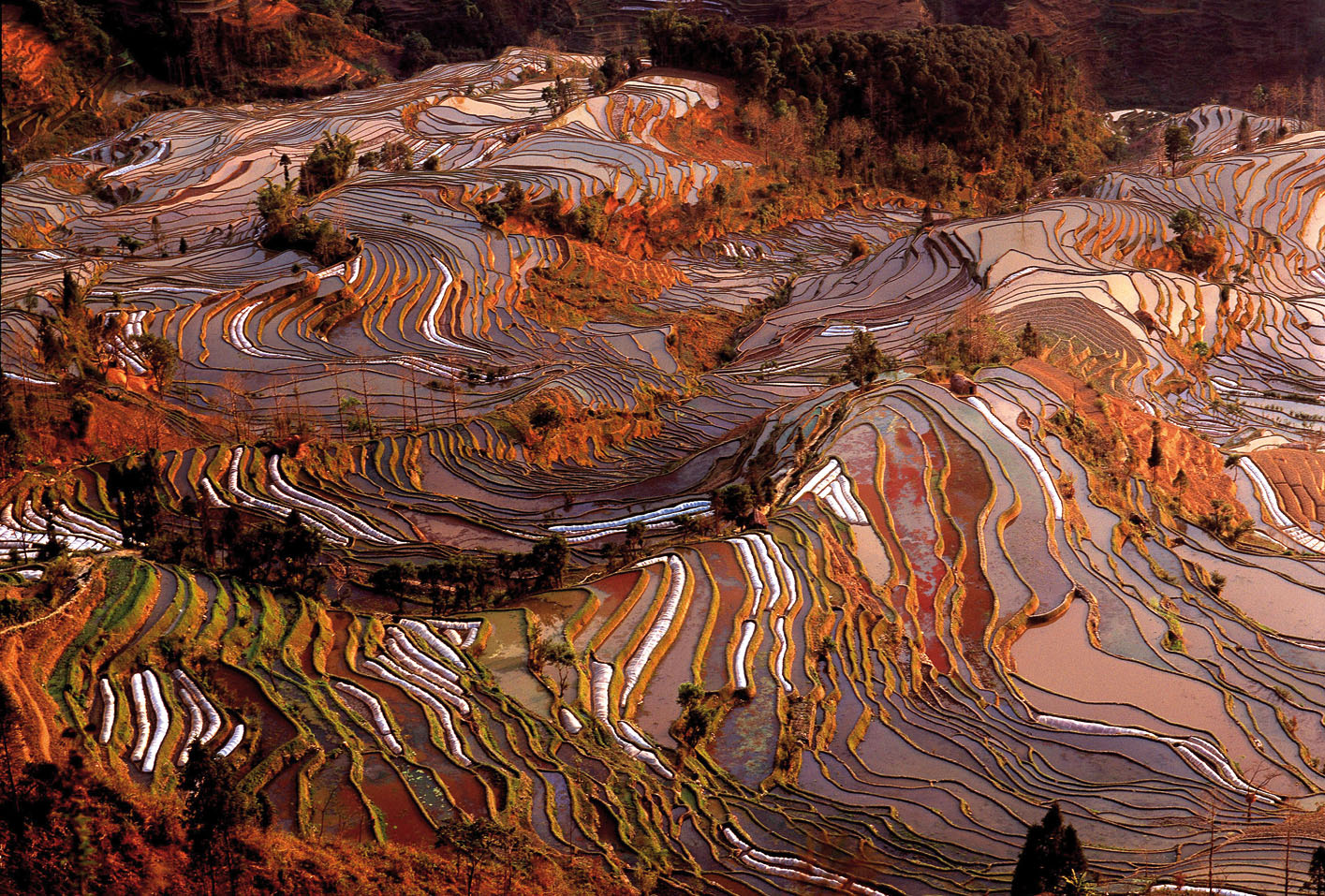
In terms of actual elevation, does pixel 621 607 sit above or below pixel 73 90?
above

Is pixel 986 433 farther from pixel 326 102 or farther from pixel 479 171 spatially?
pixel 326 102

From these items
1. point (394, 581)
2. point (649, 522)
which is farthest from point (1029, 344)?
point (394, 581)

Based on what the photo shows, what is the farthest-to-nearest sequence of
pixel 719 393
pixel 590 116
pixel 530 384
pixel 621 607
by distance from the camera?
1. pixel 590 116
2. pixel 719 393
3. pixel 530 384
4. pixel 621 607

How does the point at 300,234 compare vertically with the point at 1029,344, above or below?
below

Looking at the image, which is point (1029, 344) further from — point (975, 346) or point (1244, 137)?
point (1244, 137)

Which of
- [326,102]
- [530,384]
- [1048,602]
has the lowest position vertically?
[326,102]

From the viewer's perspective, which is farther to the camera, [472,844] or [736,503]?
[736,503]

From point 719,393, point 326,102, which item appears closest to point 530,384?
point 719,393

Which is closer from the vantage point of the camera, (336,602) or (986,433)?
(336,602)
